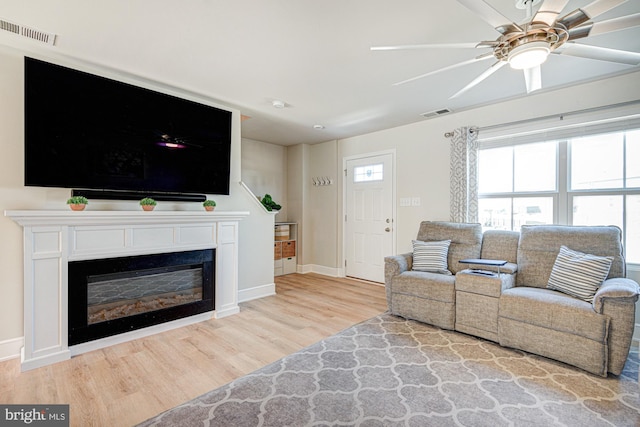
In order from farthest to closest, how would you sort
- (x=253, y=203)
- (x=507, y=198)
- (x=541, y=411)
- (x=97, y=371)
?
(x=253, y=203) < (x=507, y=198) < (x=97, y=371) < (x=541, y=411)

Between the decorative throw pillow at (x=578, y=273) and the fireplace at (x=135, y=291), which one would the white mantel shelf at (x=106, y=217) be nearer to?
the fireplace at (x=135, y=291)

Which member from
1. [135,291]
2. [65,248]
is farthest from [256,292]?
[65,248]

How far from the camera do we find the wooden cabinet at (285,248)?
5.44 m

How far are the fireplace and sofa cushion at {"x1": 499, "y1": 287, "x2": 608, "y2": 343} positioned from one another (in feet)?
9.63

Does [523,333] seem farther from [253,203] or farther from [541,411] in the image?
[253,203]

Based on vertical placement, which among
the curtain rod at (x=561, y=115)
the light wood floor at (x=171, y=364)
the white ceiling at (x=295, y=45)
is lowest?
the light wood floor at (x=171, y=364)

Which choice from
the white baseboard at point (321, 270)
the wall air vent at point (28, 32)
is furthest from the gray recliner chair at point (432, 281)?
the wall air vent at point (28, 32)

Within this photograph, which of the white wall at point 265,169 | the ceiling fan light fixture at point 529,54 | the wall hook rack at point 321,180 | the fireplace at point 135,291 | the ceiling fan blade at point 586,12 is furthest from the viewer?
the wall hook rack at point 321,180

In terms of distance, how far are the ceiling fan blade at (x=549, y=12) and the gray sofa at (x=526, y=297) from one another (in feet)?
6.17

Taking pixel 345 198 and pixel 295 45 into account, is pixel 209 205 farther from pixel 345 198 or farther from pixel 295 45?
pixel 345 198

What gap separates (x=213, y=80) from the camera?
294cm

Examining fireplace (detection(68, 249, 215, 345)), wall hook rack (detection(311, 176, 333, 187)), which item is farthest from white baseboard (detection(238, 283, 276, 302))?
wall hook rack (detection(311, 176, 333, 187))

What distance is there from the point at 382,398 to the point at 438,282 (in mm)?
1448

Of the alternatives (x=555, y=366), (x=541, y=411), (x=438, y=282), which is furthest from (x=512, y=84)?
(x=541, y=411)
